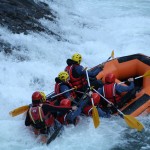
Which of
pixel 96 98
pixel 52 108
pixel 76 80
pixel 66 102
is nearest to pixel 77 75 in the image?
pixel 76 80

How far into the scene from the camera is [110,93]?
893 centimetres

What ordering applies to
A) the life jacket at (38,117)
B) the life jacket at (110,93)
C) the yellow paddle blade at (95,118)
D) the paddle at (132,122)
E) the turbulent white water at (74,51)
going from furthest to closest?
the life jacket at (110,93) → the turbulent white water at (74,51) → the paddle at (132,122) → the yellow paddle blade at (95,118) → the life jacket at (38,117)

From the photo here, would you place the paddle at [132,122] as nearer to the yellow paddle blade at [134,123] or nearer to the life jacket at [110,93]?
the yellow paddle blade at [134,123]

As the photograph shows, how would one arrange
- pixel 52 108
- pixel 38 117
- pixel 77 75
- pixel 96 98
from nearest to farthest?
pixel 38 117 → pixel 52 108 → pixel 96 98 → pixel 77 75

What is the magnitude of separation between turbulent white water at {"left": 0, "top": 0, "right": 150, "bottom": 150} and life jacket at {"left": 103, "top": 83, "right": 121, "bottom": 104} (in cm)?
48

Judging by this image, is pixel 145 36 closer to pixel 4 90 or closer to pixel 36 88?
pixel 36 88

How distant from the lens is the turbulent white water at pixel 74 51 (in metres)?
8.54

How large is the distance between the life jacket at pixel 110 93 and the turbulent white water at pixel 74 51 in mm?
481

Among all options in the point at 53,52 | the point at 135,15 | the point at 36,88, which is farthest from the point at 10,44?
the point at 135,15

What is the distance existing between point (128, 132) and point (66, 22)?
364 inches

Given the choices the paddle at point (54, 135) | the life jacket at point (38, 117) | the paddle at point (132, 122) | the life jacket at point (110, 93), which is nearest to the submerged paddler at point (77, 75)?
the life jacket at point (110, 93)

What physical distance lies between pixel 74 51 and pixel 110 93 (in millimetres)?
5482

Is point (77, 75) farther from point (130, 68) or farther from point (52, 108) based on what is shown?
point (52, 108)

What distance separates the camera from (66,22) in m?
17.2
